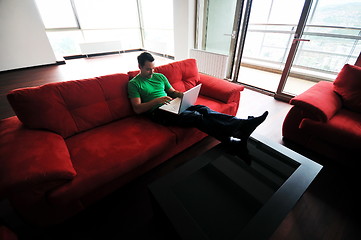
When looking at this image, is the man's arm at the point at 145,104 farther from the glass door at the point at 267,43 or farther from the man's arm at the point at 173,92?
the glass door at the point at 267,43

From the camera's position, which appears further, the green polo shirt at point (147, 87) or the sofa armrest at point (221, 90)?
the sofa armrest at point (221, 90)

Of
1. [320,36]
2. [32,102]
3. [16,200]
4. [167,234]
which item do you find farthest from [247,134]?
[320,36]

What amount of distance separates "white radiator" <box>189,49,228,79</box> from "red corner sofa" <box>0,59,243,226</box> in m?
1.78

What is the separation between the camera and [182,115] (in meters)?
1.45

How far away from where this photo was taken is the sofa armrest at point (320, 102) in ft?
4.92

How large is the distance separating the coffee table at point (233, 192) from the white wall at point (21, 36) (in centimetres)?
569

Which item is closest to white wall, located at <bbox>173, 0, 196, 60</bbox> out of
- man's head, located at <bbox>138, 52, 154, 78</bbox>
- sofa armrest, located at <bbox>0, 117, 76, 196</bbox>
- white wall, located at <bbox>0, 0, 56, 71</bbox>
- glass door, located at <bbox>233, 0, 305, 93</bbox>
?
glass door, located at <bbox>233, 0, 305, 93</bbox>

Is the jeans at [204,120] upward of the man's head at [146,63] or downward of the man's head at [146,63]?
downward

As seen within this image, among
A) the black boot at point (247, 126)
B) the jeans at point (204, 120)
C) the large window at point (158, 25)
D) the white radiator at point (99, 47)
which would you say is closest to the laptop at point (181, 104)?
the jeans at point (204, 120)

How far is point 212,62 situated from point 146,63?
2288 mm

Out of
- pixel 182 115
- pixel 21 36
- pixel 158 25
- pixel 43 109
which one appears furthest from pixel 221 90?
pixel 21 36

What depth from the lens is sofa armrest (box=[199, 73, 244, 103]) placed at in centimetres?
186

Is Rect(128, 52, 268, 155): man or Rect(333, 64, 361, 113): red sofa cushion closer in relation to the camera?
Answer: Rect(128, 52, 268, 155): man

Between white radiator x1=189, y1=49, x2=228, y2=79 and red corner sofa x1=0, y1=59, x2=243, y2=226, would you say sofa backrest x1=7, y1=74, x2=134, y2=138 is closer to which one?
red corner sofa x1=0, y1=59, x2=243, y2=226
